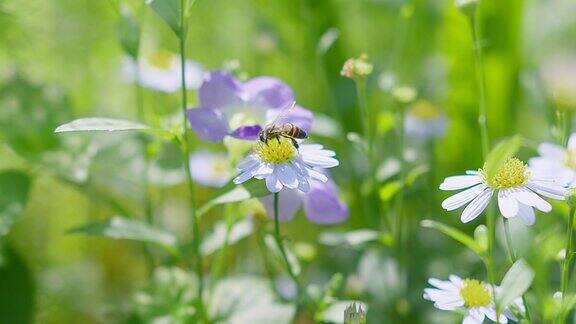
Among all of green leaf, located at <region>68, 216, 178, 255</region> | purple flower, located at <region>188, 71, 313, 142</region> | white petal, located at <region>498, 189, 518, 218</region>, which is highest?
purple flower, located at <region>188, 71, 313, 142</region>

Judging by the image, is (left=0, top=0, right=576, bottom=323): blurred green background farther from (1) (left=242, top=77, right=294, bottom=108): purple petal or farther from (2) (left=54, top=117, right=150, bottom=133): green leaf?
(2) (left=54, top=117, right=150, bottom=133): green leaf

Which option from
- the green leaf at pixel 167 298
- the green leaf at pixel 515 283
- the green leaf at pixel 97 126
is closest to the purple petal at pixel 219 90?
the green leaf at pixel 97 126

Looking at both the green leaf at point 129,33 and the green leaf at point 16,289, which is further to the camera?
the green leaf at point 16,289

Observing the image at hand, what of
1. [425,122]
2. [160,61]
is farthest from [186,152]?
[425,122]

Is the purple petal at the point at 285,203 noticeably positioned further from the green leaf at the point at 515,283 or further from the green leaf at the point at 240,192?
the green leaf at the point at 515,283

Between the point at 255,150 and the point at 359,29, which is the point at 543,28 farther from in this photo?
the point at 255,150

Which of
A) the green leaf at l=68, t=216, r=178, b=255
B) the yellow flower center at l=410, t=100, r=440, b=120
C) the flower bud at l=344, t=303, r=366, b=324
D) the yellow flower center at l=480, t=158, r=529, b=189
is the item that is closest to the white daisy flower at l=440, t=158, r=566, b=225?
the yellow flower center at l=480, t=158, r=529, b=189
